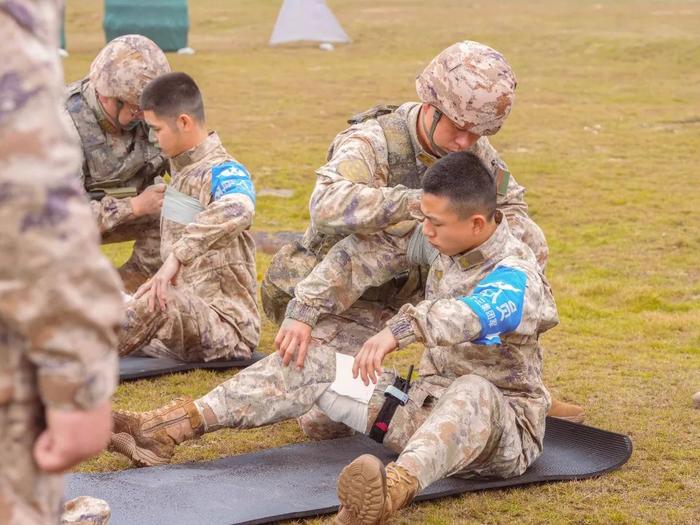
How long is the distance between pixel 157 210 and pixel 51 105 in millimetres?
4831

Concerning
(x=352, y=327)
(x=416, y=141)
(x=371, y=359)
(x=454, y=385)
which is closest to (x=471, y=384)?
(x=454, y=385)

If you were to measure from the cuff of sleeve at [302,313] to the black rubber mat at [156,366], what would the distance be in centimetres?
150

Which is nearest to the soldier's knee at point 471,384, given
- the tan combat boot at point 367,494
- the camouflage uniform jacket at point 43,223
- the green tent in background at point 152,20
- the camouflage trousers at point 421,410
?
the camouflage trousers at point 421,410

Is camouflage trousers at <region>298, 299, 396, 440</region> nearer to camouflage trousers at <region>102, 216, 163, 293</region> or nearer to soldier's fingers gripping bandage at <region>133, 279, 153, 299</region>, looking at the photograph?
soldier's fingers gripping bandage at <region>133, 279, 153, 299</region>

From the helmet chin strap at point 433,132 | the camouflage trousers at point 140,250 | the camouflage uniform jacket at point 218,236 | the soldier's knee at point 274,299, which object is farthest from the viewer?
the camouflage trousers at point 140,250

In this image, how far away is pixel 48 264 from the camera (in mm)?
2029

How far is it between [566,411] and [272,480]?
1.53m

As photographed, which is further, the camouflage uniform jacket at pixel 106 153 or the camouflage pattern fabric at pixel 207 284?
the camouflage uniform jacket at pixel 106 153

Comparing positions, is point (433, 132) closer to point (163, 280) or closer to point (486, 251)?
point (486, 251)

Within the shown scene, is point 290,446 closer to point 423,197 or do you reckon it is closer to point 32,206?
point 423,197

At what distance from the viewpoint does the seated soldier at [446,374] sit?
4168mm

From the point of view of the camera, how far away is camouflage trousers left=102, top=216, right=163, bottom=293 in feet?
23.3

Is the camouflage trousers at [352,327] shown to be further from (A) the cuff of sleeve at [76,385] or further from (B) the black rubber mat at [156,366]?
(A) the cuff of sleeve at [76,385]

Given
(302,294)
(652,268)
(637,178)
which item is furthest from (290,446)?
(637,178)
